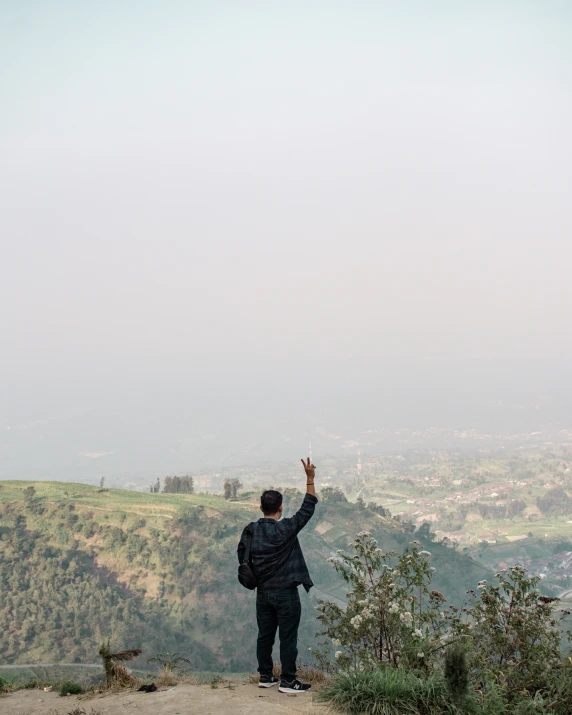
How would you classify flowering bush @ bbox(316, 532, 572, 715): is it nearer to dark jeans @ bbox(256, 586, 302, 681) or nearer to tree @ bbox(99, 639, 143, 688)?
dark jeans @ bbox(256, 586, 302, 681)

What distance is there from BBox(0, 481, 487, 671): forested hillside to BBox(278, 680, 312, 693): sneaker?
42388mm

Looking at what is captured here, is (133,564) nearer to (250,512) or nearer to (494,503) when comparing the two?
(250,512)

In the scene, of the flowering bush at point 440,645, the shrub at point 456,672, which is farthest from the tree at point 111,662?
the shrub at point 456,672

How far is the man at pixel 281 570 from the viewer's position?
7.98 metres

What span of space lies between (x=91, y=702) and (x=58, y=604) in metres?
48.4

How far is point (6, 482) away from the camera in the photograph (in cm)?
6606

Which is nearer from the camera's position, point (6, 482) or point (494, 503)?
point (6, 482)

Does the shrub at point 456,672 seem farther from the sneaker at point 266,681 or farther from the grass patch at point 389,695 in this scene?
the sneaker at point 266,681

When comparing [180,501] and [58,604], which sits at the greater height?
[180,501]

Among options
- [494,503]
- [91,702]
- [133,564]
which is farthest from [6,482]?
[494,503]

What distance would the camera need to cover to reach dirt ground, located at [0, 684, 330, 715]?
7316mm

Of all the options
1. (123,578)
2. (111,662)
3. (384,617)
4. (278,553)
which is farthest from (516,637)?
(123,578)

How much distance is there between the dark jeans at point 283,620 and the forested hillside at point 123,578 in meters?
42.5

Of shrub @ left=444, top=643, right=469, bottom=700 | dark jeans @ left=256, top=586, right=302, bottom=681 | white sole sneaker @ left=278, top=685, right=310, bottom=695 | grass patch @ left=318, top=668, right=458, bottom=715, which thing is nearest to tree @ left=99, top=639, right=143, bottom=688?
dark jeans @ left=256, top=586, right=302, bottom=681
